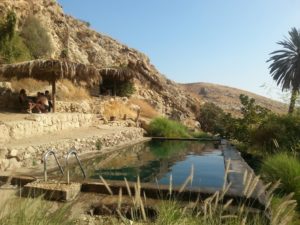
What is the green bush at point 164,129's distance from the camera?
19703 millimetres

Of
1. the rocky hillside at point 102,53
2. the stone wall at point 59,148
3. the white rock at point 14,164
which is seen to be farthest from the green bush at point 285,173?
the rocky hillside at point 102,53

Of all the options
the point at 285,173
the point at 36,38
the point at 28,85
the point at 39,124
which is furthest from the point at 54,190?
the point at 36,38

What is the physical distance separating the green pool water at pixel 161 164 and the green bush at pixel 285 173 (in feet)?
4.53

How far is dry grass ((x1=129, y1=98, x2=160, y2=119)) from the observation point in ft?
84.3

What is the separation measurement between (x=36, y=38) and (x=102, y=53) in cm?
915

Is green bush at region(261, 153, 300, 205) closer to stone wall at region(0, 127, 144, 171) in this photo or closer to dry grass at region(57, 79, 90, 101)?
stone wall at region(0, 127, 144, 171)

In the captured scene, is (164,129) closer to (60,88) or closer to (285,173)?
(60,88)

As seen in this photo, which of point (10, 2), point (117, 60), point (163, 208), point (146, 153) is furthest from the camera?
point (117, 60)

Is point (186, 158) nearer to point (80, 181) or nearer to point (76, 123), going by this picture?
point (76, 123)

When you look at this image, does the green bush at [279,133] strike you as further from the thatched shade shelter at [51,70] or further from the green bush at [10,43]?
the green bush at [10,43]

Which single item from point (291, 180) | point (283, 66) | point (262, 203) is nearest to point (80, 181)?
point (262, 203)

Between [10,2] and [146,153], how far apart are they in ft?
53.3

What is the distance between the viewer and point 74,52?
29.1 metres

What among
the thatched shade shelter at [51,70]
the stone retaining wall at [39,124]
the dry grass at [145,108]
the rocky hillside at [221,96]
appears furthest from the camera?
the rocky hillside at [221,96]
